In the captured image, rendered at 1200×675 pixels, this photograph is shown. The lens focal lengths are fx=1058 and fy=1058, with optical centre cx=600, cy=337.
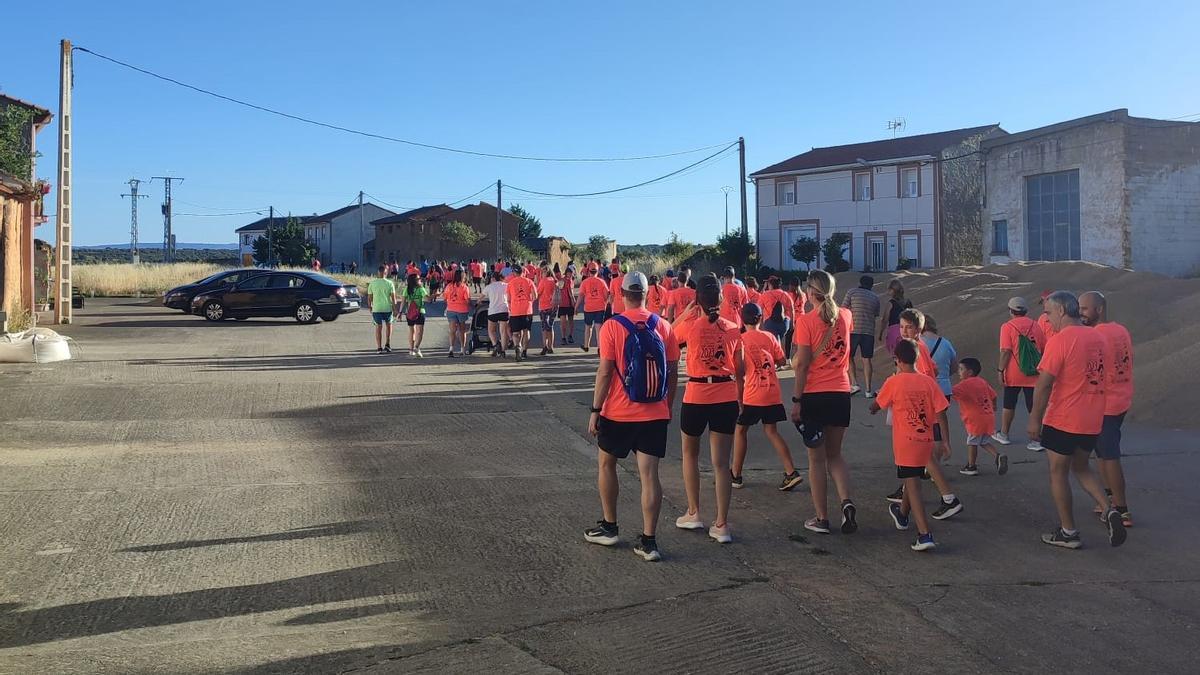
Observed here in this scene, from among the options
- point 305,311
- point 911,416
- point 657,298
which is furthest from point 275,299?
point 911,416

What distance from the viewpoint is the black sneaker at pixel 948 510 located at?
25.1 feet

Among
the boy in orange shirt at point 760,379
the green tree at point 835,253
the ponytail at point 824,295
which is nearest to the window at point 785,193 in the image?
the green tree at point 835,253

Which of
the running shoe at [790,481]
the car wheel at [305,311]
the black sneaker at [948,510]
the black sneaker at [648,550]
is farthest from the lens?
the car wheel at [305,311]

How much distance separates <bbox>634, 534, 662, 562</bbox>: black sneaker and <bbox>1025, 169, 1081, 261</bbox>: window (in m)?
30.6

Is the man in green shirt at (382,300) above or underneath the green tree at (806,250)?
underneath

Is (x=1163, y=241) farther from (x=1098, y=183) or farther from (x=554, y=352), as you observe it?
(x=554, y=352)

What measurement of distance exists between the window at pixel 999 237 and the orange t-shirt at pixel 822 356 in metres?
31.4

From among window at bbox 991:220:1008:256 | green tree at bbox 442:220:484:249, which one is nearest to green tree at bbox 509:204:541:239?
green tree at bbox 442:220:484:249

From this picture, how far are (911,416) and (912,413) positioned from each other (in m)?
0.02

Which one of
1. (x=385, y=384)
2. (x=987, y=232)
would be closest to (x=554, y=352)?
(x=385, y=384)

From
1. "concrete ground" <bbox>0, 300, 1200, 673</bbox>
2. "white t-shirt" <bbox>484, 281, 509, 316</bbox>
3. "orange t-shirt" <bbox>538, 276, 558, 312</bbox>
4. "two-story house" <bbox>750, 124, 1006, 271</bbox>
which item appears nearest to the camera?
"concrete ground" <bbox>0, 300, 1200, 673</bbox>

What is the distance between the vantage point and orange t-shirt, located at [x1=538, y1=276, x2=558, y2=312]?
66.1 ft

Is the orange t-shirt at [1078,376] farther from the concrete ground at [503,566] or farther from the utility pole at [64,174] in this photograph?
the utility pole at [64,174]

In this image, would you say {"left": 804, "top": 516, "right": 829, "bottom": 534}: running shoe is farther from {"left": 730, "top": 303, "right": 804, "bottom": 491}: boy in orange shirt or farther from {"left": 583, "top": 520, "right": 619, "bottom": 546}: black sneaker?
{"left": 583, "top": 520, "right": 619, "bottom": 546}: black sneaker
